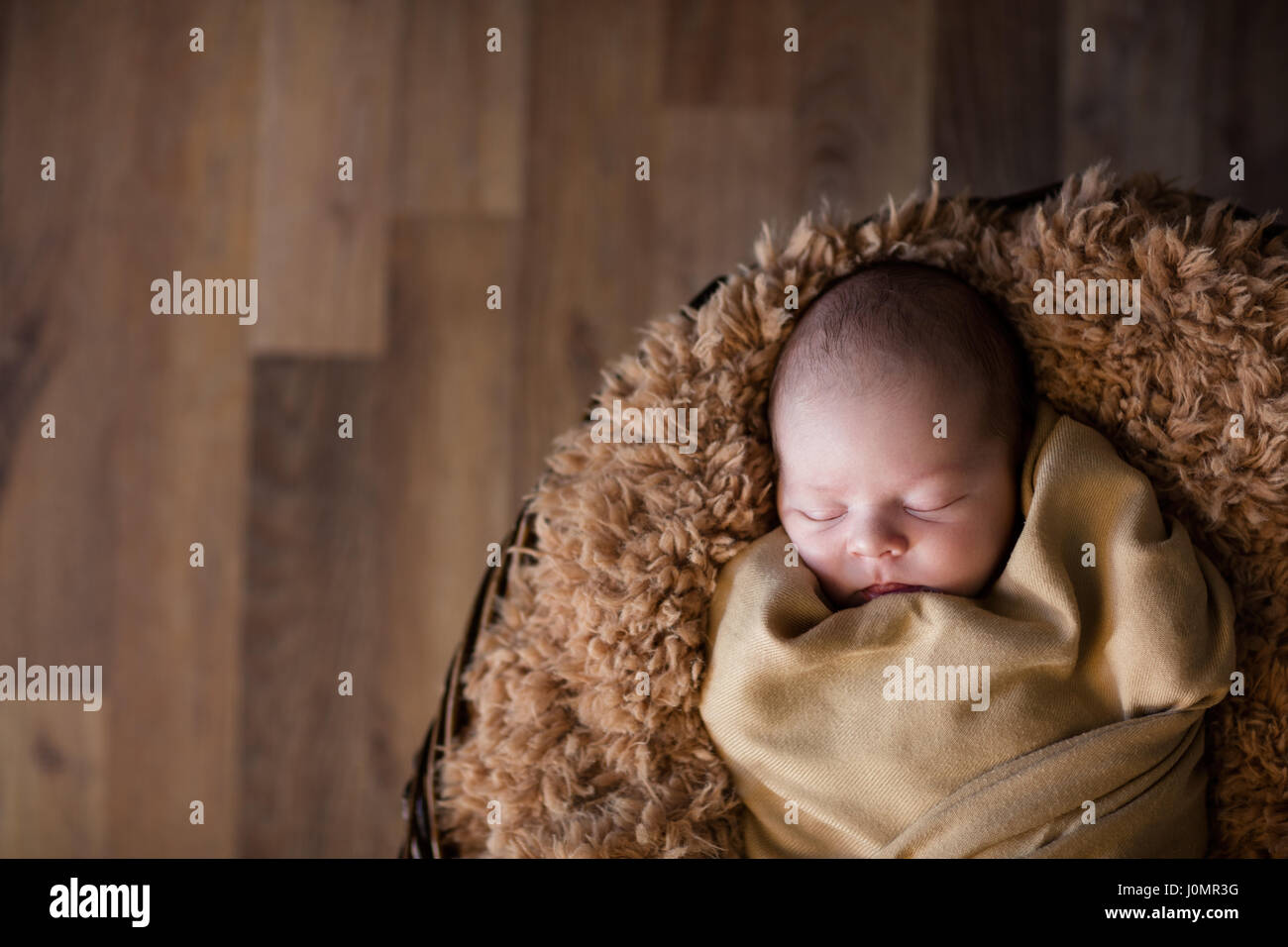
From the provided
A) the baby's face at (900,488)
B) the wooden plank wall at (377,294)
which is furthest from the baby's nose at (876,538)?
the wooden plank wall at (377,294)

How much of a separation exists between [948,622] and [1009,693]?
8 centimetres

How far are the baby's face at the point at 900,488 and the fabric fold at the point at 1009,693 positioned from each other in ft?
0.09

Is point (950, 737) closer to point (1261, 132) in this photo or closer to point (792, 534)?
point (792, 534)

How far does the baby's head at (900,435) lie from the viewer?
0.91 metres

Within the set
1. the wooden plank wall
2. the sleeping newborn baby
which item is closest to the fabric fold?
the sleeping newborn baby

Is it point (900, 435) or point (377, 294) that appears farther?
point (377, 294)

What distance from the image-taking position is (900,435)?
90 centimetres

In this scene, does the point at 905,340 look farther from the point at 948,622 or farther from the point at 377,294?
the point at 377,294

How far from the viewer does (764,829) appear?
3.09 ft

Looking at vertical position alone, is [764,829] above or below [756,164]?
below

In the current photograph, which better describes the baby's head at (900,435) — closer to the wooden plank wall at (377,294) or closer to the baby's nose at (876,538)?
the baby's nose at (876,538)

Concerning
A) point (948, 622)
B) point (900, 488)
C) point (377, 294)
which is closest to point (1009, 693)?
point (948, 622)

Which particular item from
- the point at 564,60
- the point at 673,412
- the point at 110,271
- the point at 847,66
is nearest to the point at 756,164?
the point at 847,66
